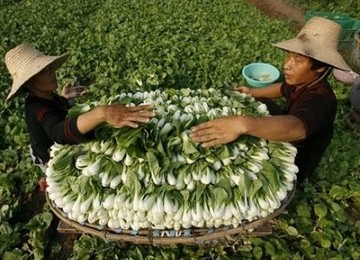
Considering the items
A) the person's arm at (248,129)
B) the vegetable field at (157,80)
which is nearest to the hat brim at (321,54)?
the person's arm at (248,129)

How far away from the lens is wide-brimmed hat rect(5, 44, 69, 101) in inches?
113

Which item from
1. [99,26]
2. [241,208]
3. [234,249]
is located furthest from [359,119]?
[99,26]

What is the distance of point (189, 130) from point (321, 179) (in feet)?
6.55

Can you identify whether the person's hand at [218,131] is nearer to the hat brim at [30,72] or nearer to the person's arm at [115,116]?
the person's arm at [115,116]

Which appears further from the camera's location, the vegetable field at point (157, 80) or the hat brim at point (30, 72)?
the vegetable field at point (157, 80)

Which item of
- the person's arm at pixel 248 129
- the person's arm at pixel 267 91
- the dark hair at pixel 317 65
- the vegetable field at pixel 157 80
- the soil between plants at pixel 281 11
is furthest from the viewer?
the soil between plants at pixel 281 11

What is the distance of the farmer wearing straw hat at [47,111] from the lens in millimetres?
2490

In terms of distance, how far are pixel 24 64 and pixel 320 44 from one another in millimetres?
2424

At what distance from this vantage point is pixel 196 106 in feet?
9.60

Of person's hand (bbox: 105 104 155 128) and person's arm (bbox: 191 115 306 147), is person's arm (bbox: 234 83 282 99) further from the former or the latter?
person's hand (bbox: 105 104 155 128)

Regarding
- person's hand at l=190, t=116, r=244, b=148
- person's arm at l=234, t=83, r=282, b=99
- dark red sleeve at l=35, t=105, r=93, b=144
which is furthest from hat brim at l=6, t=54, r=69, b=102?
person's arm at l=234, t=83, r=282, b=99

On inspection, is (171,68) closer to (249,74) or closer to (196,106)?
(249,74)

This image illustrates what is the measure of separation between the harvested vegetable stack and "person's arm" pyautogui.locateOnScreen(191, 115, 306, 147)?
4.3 inches

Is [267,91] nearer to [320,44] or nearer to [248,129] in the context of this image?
[320,44]
